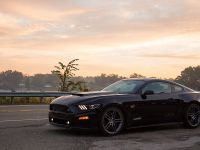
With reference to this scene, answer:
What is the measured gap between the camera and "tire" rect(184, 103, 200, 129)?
12.3 meters

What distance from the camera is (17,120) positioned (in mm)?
13578

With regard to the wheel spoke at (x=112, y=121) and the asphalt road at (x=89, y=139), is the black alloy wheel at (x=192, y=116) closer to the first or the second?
the asphalt road at (x=89, y=139)

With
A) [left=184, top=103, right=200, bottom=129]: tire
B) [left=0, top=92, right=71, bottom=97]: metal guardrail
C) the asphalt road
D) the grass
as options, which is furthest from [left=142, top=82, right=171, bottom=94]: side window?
the grass

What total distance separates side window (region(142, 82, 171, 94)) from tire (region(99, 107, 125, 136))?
104cm

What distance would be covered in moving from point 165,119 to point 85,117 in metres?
2.40

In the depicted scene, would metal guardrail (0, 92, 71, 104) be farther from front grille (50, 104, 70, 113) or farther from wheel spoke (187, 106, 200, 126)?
wheel spoke (187, 106, 200, 126)

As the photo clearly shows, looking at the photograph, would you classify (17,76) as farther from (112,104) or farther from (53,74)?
(112,104)

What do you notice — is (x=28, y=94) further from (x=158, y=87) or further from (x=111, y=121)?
(x=111, y=121)

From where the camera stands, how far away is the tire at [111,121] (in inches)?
422

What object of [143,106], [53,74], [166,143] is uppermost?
[53,74]

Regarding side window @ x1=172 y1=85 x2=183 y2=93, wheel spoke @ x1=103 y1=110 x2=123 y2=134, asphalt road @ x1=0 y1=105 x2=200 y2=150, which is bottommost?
asphalt road @ x1=0 y1=105 x2=200 y2=150

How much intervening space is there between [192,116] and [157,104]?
1318 millimetres

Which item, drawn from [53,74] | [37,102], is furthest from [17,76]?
[37,102]

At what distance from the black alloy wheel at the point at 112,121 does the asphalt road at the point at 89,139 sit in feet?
0.65
